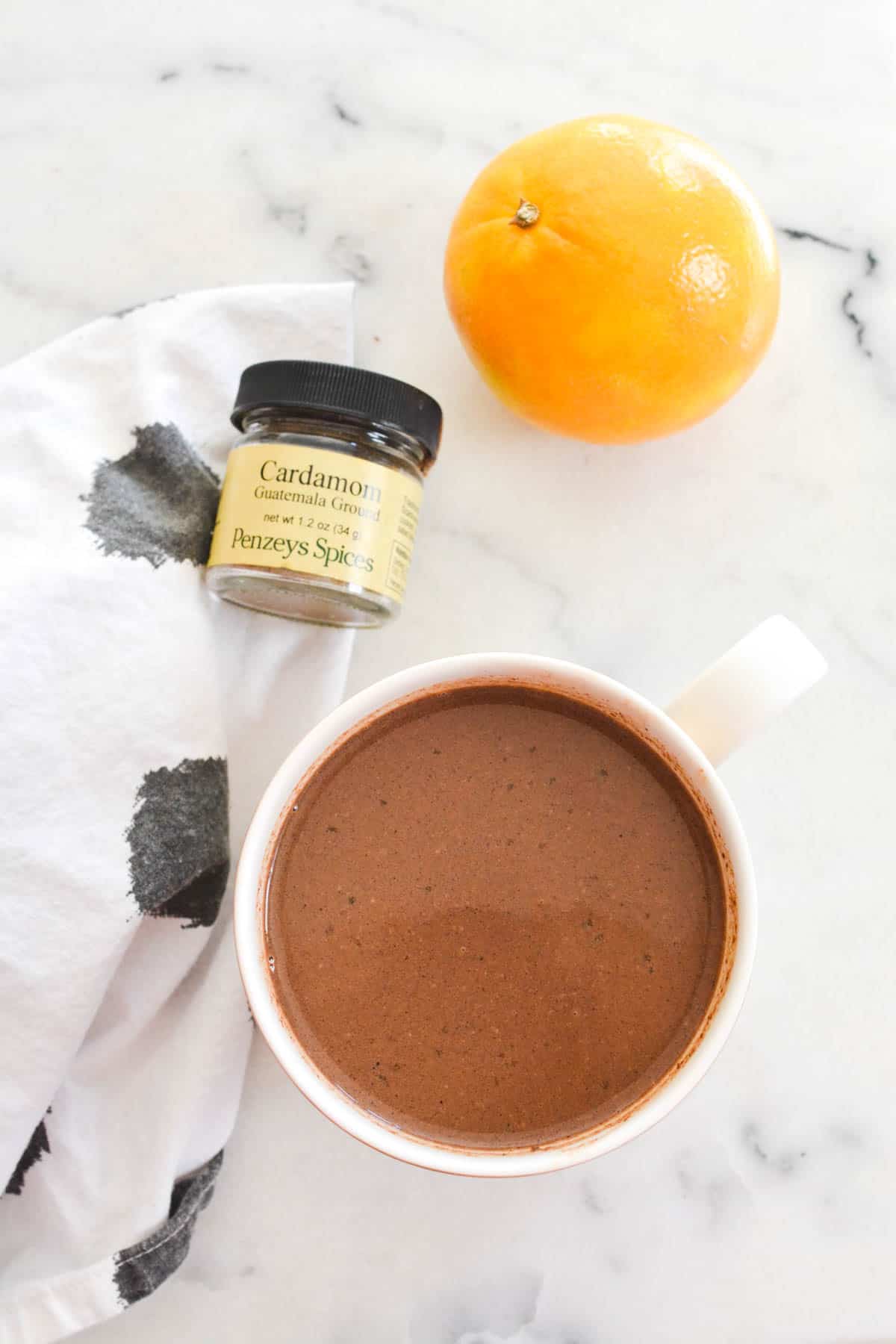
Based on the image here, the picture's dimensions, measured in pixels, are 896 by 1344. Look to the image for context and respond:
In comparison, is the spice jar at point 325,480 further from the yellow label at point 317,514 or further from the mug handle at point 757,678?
the mug handle at point 757,678

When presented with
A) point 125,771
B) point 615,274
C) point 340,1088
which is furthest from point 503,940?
point 615,274

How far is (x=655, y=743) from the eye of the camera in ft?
2.47

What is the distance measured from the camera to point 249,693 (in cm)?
92

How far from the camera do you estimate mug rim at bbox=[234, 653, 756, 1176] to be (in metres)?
0.71

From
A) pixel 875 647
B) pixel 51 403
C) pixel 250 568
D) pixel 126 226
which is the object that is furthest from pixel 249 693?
pixel 875 647

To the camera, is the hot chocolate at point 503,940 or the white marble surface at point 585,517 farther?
the white marble surface at point 585,517

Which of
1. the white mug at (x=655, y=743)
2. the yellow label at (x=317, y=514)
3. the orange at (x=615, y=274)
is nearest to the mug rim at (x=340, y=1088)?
the white mug at (x=655, y=743)

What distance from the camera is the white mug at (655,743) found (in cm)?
71

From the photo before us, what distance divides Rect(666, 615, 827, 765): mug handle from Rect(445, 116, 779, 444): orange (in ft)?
0.68

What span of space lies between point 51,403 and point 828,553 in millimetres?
633

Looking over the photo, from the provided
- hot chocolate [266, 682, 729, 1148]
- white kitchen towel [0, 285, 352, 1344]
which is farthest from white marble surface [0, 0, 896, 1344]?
hot chocolate [266, 682, 729, 1148]

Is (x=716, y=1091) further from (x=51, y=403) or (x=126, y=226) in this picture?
(x=126, y=226)

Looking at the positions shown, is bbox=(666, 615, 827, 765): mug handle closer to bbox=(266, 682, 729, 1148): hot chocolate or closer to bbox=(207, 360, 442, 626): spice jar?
bbox=(266, 682, 729, 1148): hot chocolate

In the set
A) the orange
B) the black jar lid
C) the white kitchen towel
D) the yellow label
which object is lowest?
the white kitchen towel
